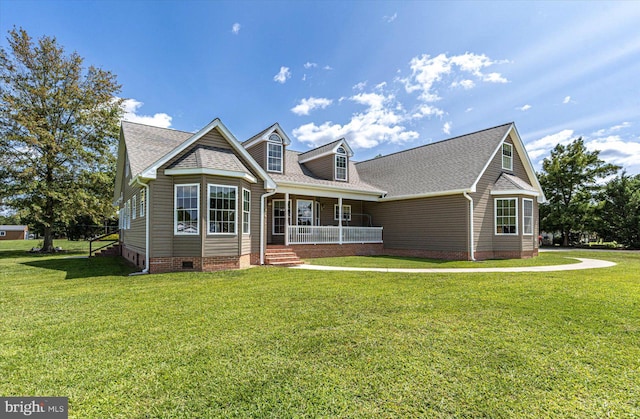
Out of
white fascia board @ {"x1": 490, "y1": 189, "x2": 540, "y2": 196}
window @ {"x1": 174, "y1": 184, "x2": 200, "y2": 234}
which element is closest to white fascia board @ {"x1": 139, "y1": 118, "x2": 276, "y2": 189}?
window @ {"x1": 174, "y1": 184, "x2": 200, "y2": 234}

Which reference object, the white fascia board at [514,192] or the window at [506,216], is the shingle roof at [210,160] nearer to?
the white fascia board at [514,192]

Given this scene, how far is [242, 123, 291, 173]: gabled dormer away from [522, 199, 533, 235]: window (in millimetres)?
12469

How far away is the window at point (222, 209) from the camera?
10688 mm

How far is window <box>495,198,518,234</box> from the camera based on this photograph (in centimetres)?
1513

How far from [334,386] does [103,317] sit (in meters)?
4.53

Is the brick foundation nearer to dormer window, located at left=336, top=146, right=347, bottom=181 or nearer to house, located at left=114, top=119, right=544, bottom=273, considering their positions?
house, located at left=114, top=119, right=544, bottom=273

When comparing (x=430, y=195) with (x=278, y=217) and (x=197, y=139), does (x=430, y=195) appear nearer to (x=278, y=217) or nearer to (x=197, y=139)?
(x=278, y=217)

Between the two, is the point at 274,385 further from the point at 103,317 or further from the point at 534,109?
the point at 534,109

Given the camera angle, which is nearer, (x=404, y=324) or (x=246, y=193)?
(x=404, y=324)

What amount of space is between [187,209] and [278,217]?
6120 mm

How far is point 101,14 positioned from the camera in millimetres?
10953

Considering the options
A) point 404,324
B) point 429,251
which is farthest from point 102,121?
point 404,324

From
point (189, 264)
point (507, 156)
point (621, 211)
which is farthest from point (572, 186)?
point (189, 264)

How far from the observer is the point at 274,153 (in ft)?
52.4
